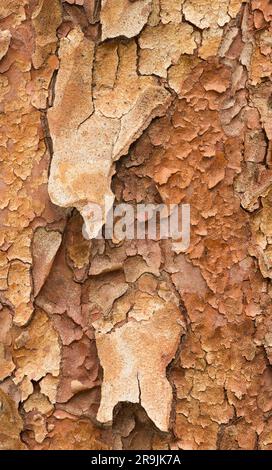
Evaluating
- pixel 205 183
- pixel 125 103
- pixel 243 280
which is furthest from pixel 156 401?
pixel 125 103

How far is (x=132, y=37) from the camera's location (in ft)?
3.64

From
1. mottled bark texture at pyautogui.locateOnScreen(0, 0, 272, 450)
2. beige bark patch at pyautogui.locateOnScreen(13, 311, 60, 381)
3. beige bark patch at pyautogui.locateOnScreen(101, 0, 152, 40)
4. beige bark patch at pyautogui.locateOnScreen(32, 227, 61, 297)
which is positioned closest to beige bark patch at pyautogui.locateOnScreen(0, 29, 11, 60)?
mottled bark texture at pyautogui.locateOnScreen(0, 0, 272, 450)

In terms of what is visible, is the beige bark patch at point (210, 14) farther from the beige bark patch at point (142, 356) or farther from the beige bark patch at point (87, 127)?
the beige bark patch at point (142, 356)

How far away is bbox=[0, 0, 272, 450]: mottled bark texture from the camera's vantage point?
1.10 m

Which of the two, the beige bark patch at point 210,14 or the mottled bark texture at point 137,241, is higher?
the beige bark patch at point 210,14

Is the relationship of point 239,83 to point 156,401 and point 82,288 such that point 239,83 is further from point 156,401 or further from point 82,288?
point 156,401

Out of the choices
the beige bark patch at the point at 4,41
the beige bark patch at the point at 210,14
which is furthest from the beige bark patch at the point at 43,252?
the beige bark patch at the point at 210,14

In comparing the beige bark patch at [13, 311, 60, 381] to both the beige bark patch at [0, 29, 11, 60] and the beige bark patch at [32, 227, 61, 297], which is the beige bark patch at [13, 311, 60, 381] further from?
the beige bark patch at [0, 29, 11, 60]

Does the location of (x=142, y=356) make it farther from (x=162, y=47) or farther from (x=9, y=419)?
(x=162, y=47)

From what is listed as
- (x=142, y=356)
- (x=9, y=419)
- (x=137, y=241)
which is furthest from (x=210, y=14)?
(x=9, y=419)

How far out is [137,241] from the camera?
3.70 feet

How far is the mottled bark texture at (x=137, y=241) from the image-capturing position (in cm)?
110

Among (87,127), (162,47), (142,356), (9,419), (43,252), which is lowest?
(9,419)

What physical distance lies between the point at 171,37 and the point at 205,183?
0.24m
